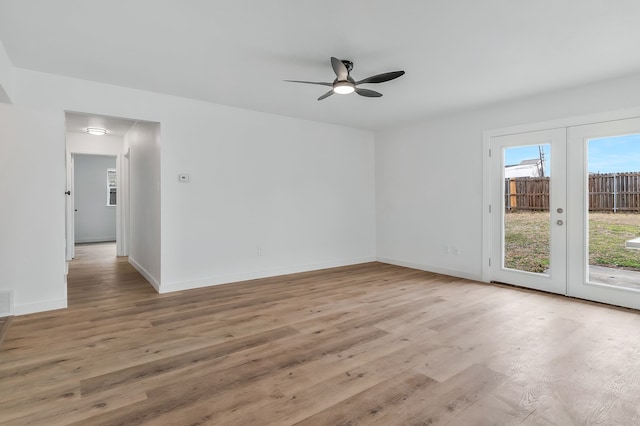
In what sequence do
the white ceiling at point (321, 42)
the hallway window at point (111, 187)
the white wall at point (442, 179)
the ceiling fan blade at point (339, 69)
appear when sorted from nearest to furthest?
the white ceiling at point (321, 42)
the ceiling fan blade at point (339, 69)
the white wall at point (442, 179)
the hallway window at point (111, 187)

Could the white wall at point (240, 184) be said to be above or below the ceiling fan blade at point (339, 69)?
below

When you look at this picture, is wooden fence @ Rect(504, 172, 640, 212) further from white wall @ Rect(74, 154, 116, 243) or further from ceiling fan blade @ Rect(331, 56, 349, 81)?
white wall @ Rect(74, 154, 116, 243)

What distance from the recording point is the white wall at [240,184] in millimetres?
3910

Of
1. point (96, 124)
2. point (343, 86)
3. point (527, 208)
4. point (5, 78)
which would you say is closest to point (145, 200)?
point (96, 124)

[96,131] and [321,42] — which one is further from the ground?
[96,131]

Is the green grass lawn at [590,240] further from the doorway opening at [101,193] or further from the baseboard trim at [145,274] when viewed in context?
the doorway opening at [101,193]

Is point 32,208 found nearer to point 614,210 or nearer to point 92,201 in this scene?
point 614,210

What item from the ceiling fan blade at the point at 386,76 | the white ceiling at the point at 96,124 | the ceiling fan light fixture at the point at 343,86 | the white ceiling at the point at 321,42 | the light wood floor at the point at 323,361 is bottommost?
the light wood floor at the point at 323,361

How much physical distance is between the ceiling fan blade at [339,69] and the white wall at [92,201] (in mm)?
8682

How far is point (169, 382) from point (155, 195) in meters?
2.93

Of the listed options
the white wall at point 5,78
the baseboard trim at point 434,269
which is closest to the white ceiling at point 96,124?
the white wall at point 5,78

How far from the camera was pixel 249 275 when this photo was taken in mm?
4848

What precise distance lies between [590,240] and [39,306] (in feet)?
19.7

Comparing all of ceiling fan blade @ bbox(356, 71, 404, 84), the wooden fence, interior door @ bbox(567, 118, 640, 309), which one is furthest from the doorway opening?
interior door @ bbox(567, 118, 640, 309)
